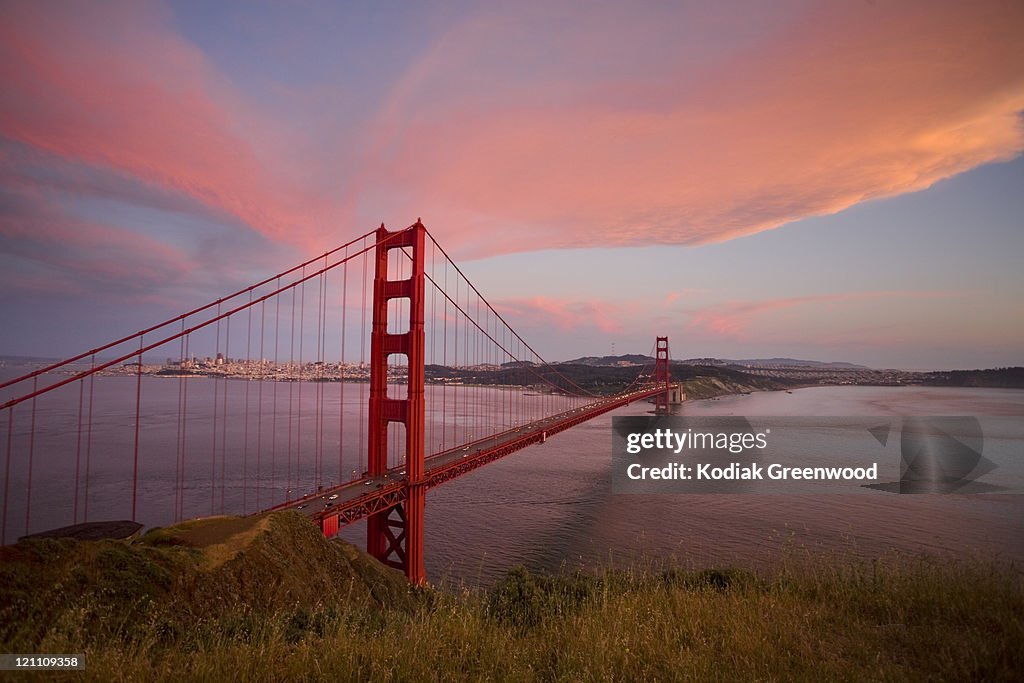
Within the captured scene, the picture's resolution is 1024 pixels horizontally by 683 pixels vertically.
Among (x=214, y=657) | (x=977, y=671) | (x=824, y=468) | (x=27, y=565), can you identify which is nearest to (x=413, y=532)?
(x=27, y=565)

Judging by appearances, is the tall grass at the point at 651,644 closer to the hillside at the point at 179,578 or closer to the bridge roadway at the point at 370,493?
the hillside at the point at 179,578

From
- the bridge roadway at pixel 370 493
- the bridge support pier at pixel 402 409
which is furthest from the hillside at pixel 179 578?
the bridge support pier at pixel 402 409

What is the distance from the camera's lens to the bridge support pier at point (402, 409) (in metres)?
19.4

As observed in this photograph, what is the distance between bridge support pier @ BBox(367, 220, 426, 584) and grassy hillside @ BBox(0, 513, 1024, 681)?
418 inches

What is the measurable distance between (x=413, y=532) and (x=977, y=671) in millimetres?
17191

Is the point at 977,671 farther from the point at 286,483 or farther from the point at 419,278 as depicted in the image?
the point at 286,483

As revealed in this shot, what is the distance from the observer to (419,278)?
69.4 ft

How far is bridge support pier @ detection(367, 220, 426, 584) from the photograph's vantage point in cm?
1939

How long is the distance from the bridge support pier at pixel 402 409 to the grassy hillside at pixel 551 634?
1061 cm

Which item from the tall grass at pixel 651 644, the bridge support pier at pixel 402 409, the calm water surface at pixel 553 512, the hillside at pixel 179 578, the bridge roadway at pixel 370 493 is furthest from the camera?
the calm water surface at pixel 553 512

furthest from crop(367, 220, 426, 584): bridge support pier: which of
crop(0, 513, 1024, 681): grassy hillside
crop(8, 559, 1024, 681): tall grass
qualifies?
crop(8, 559, 1024, 681): tall grass

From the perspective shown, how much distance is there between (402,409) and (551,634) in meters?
15.8

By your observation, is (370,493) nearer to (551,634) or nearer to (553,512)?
(551,634)

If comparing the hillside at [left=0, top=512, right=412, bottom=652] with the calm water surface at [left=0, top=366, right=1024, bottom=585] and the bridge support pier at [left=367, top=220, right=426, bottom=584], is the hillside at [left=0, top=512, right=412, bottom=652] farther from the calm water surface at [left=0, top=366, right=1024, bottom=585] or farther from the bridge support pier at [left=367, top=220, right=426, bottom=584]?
the bridge support pier at [left=367, top=220, right=426, bottom=584]
